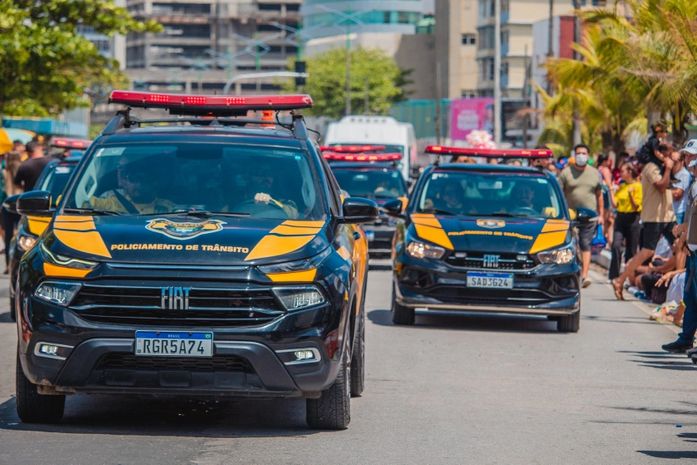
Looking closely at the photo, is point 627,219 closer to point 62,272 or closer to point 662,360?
point 662,360

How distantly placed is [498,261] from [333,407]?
677 centimetres

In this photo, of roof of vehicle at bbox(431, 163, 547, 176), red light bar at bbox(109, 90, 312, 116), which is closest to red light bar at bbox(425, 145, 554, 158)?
roof of vehicle at bbox(431, 163, 547, 176)

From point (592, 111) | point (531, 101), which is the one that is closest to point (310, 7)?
point (531, 101)

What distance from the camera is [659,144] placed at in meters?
18.8

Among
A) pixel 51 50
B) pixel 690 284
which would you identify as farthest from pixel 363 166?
pixel 690 284

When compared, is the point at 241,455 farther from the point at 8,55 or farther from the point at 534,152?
the point at 8,55

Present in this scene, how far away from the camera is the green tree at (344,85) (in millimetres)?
131250

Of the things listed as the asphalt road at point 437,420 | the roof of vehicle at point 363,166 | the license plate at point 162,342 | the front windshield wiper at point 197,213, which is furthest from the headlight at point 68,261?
the roof of vehicle at point 363,166

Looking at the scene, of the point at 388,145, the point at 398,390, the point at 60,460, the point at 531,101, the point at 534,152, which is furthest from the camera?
the point at 531,101

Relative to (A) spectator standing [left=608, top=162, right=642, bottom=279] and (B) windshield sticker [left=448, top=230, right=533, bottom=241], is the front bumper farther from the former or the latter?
(A) spectator standing [left=608, top=162, right=642, bottom=279]

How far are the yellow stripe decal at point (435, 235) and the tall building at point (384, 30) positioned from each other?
136533mm

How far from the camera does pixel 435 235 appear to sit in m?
16.0

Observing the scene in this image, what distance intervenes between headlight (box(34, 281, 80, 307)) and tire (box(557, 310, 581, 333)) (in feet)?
27.4

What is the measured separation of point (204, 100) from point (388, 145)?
28.2 metres
